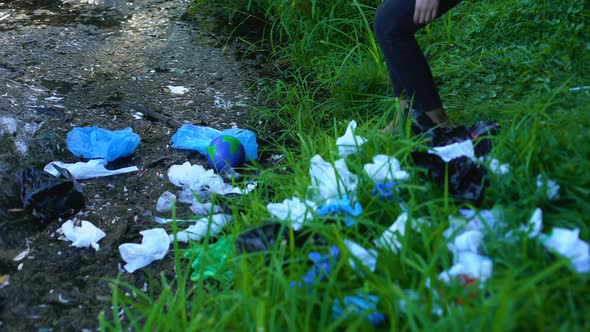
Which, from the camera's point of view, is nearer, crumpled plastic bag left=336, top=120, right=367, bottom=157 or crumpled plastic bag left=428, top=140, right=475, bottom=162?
crumpled plastic bag left=428, top=140, right=475, bottom=162

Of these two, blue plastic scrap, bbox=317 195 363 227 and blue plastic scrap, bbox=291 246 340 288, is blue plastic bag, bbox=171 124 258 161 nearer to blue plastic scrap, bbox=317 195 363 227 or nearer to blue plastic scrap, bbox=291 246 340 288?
blue plastic scrap, bbox=317 195 363 227

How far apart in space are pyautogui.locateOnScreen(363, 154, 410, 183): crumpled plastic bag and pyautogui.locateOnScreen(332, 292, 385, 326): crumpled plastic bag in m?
0.55

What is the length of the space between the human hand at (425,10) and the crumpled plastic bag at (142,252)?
54.4 inches

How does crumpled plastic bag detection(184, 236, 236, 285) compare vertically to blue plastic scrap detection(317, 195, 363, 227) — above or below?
below

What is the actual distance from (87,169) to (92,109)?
2.51 ft

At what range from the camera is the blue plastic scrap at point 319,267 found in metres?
1.77

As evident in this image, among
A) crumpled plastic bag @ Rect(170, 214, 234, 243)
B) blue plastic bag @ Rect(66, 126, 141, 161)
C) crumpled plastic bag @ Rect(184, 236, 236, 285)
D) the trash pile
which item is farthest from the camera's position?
blue plastic bag @ Rect(66, 126, 141, 161)

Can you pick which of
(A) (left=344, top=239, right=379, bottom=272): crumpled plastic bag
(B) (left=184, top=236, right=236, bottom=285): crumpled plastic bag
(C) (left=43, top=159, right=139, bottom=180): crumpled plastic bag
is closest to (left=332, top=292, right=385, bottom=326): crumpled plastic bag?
(A) (left=344, top=239, right=379, bottom=272): crumpled plastic bag

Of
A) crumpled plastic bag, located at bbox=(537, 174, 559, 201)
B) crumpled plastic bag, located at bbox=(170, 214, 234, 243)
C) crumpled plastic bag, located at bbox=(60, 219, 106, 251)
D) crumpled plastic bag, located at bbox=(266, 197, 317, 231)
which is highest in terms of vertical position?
crumpled plastic bag, located at bbox=(537, 174, 559, 201)

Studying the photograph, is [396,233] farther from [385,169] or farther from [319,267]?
[385,169]

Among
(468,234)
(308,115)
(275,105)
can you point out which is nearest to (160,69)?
(275,105)

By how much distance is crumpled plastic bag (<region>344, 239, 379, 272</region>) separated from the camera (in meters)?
1.83

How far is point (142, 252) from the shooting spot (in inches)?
96.0

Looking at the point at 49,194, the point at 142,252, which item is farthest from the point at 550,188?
the point at 49,194
